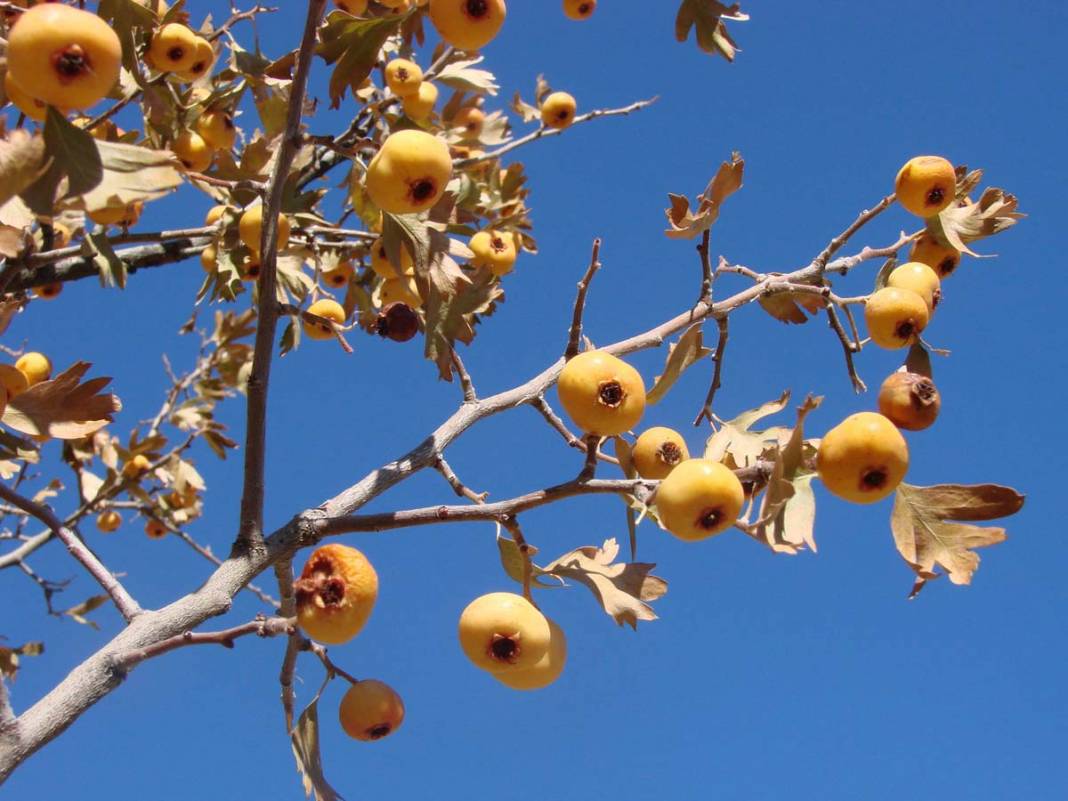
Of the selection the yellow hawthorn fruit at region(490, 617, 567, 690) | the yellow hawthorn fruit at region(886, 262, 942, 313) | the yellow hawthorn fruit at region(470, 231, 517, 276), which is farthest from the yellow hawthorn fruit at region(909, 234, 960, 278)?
the yellow hawthorn fruit at region(470, 231, 517, 276)

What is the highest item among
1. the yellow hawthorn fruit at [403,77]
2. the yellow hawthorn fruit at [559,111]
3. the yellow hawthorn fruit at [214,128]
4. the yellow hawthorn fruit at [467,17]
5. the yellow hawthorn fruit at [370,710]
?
the yellow hawthorn fruit at [559,111]

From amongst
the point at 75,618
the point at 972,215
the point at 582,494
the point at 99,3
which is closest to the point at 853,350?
the point at 972,215

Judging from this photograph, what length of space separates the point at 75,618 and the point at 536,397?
485cm

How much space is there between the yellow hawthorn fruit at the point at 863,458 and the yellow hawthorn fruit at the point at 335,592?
1109 mm

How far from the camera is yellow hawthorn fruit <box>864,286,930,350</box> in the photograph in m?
2.80

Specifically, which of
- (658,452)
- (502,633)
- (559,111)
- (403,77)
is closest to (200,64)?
(403,77)

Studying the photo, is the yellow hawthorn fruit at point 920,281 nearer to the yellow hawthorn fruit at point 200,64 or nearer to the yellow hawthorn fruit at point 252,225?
the yellow hawthorn fruit at point 252,225

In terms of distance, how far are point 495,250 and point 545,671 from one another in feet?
8.91

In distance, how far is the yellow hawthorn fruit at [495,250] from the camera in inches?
187

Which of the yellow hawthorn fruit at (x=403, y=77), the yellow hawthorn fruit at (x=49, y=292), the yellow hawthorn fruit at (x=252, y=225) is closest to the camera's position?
the yellow hawthorn fruit at (x=252, y=225)

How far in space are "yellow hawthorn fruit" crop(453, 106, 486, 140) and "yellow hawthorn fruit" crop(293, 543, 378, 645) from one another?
11.2ft

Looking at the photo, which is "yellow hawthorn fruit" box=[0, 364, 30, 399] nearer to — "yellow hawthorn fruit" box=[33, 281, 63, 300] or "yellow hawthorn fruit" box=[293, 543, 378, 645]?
"yellow hawthorn fruit" box=[293, 543, 378, 645]

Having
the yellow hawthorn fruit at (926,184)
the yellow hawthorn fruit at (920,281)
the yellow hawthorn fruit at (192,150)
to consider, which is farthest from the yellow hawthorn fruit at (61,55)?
the yellow hawthorn fruit at (926,184)

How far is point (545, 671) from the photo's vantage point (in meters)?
2.54
